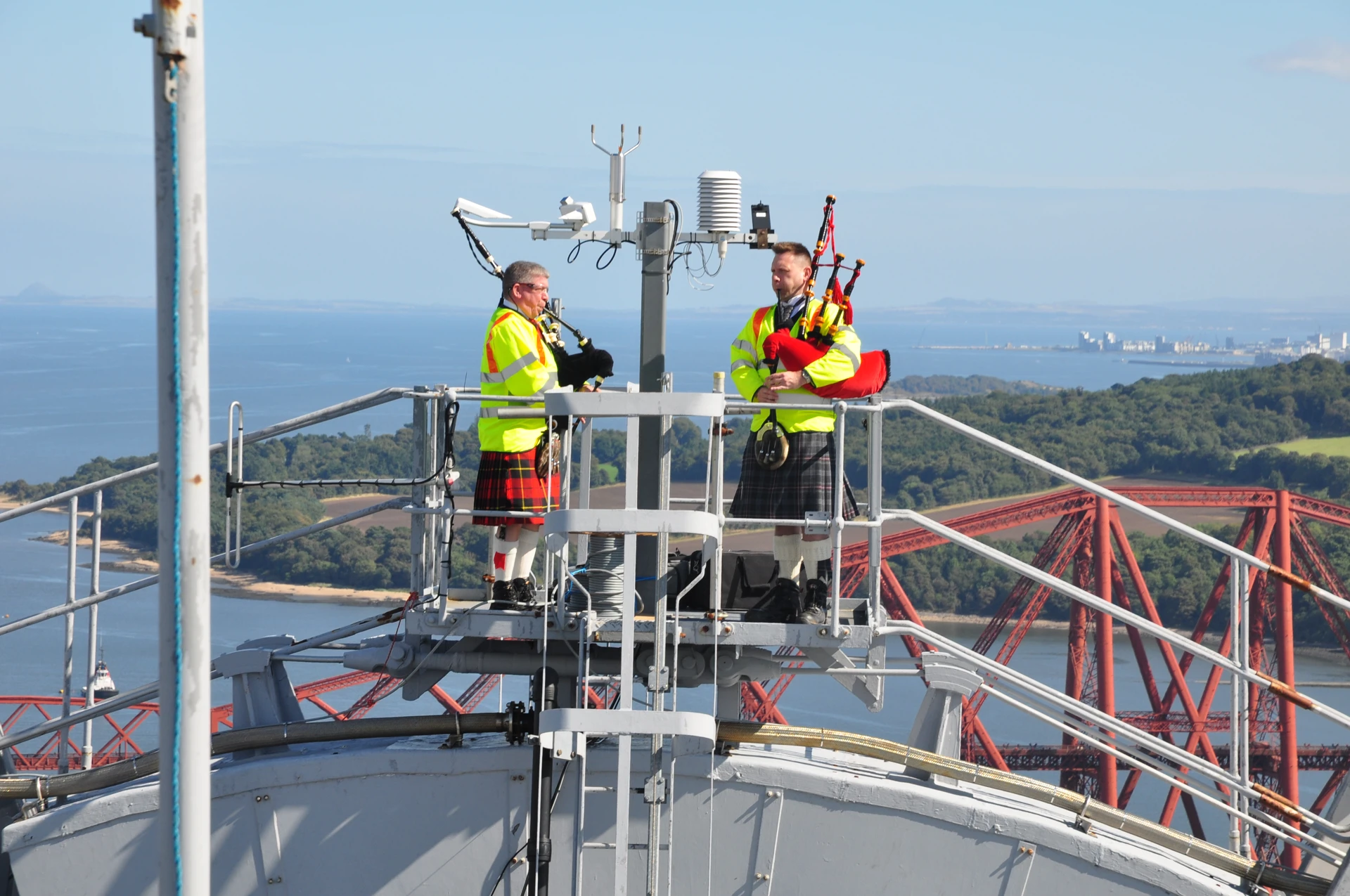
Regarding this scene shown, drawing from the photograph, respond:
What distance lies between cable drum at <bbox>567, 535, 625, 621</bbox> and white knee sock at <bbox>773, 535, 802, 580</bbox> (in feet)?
3.14

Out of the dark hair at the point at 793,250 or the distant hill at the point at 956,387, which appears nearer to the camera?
the dark hair at the point at 793,250

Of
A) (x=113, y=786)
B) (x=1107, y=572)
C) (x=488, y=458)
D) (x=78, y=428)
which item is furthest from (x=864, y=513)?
(x=78, y=428)

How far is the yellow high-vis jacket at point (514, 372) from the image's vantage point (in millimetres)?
8945

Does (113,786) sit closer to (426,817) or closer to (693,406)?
(426,817)

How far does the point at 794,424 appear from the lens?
29.9 feet

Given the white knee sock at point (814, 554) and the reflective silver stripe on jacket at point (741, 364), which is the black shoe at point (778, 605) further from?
the reflective silver stripe on jacket at point (741, 364)

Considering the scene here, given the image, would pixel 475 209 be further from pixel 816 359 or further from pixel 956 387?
pixel 956 387

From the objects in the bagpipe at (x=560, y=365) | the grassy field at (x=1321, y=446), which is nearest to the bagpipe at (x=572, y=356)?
the bagpipe at (x=560, y=365)

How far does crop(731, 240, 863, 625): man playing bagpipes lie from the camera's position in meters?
8.98

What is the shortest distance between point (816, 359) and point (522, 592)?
2232mm

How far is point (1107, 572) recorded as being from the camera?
35.6 metres

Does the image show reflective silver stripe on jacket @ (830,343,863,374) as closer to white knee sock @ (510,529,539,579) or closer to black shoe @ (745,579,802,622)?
black shoe @ (745,579,802,622)

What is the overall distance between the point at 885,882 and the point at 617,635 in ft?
6.94

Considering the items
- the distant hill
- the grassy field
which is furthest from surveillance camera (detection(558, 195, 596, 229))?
the distant hill
